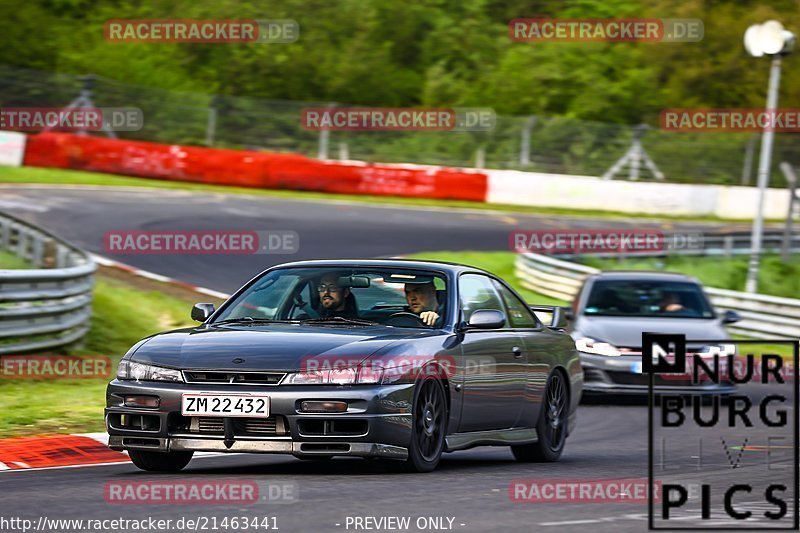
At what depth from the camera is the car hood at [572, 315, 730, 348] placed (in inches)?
601

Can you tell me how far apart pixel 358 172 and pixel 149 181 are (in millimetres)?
5075

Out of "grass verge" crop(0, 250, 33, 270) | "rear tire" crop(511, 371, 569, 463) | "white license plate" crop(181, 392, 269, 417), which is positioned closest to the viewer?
"white license plate" crop(181, 392, 269, 417)

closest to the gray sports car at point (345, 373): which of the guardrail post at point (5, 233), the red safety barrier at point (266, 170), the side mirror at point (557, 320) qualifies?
the side mirror at point (557, 320)

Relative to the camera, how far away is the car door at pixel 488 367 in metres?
9.59

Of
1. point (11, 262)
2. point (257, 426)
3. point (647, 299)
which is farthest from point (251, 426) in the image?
point (11, 262)

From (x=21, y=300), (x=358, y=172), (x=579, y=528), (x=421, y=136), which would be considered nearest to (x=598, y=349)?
(x=21, y=300)

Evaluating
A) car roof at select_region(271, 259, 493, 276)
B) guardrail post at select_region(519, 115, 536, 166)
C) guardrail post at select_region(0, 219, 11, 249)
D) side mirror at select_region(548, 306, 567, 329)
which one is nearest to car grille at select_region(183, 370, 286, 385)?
car roof at select_region(271, 259, 493, 276)

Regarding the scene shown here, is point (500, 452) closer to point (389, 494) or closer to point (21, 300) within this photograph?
point (389, 494)

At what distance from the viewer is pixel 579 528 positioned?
6773mm

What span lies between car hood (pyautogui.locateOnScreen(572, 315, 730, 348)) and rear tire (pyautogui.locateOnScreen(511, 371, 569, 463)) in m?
4.25

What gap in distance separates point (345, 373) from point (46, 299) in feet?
27.6

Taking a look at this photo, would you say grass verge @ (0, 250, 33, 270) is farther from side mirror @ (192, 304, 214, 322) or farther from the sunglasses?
the sunglasses

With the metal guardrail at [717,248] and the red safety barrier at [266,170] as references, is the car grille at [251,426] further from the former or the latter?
the red safety barrier at [266,170]

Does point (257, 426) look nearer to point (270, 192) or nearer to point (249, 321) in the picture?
point (249, 321)
